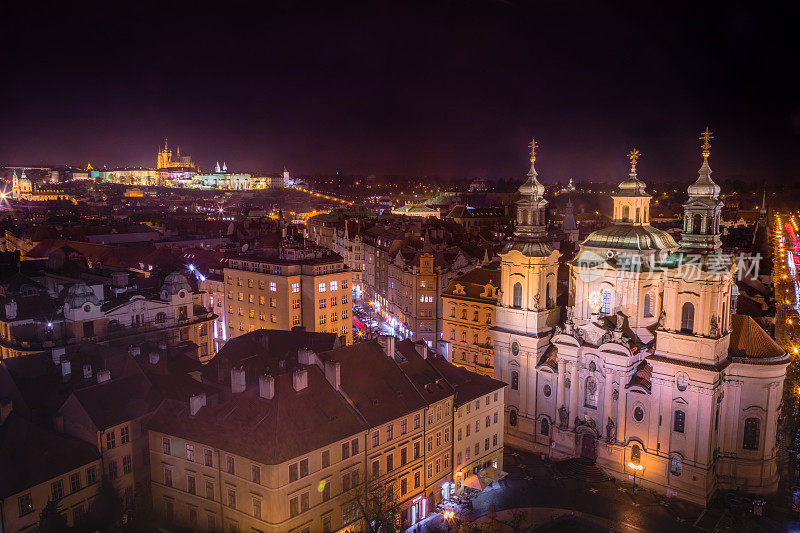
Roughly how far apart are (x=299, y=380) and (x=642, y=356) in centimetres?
2823

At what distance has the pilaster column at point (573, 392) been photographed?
53281 millimetres

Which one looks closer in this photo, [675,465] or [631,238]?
[675,465]

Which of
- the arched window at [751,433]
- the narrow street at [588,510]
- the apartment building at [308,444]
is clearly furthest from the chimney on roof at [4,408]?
the arched window at [751,433]

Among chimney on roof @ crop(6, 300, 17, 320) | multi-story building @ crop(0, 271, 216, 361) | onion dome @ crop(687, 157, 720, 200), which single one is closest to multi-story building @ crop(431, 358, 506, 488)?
onion dome @ crop(687, 157, 720, 200)

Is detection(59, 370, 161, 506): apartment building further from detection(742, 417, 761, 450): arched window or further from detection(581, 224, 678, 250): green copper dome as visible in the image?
detection(742, 417, 761, 450): arched window

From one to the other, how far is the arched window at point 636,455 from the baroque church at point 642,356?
87mm

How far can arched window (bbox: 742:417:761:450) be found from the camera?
4744cm

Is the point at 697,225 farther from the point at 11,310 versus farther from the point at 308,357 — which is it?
the point at 11,310

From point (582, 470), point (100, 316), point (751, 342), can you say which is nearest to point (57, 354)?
point (100, 316)

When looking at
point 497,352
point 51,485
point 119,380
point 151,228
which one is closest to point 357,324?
point 497,352

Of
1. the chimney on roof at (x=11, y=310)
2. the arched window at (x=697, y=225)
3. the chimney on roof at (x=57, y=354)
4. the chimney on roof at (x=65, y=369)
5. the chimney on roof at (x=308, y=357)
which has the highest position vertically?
the arched window at (x=697, y=225)

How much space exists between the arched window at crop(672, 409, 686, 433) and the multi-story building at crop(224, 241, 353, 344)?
3800 cm

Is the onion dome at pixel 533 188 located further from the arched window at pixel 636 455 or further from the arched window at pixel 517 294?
the arched window at pixel 636 455

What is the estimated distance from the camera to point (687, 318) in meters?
46.9
